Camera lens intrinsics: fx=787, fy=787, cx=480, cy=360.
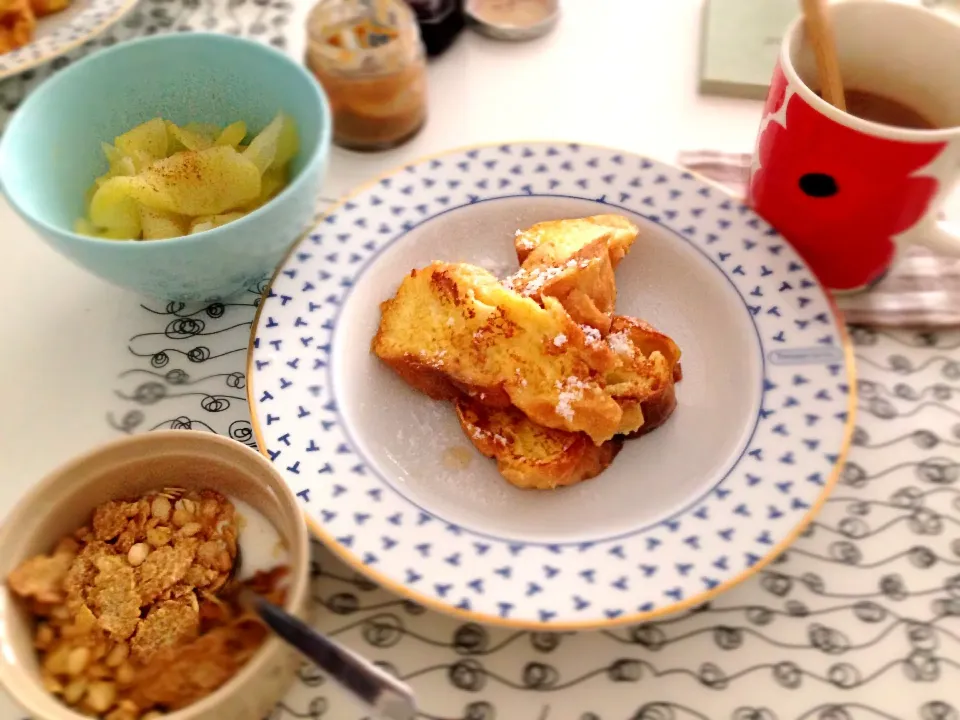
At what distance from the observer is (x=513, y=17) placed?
155cm

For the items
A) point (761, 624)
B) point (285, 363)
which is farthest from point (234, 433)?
point (761, 624)

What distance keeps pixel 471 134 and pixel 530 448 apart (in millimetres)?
662

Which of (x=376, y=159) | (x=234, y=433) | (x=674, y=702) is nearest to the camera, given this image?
(x=674, y=702)

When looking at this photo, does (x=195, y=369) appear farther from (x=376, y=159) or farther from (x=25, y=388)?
(x=376, y=159)

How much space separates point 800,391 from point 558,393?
0.98 feet

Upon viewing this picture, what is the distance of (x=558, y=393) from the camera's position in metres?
0.94

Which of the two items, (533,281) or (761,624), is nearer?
(761,624)

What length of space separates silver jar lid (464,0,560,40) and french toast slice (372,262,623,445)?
2.26ft

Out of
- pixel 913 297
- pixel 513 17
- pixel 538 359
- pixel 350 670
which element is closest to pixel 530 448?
pixel 538 359

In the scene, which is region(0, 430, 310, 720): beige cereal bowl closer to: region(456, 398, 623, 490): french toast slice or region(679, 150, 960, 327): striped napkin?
region(456, 398, 623, 490): french toast slice

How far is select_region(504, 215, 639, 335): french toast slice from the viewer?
1006 mm

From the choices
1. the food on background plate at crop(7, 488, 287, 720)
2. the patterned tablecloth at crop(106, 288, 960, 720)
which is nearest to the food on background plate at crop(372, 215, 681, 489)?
the patterned tablecloth at crop(106, 288, 960, 720)

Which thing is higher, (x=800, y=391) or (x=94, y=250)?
(x=94, y=250)

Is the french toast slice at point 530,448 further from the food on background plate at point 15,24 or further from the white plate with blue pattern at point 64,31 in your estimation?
the food on background plate at point 15,24
